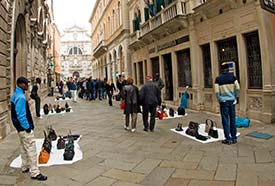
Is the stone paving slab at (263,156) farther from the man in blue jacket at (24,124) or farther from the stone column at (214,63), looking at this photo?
the stone column at (214,63)

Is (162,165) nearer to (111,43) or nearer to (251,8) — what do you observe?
(251,8)

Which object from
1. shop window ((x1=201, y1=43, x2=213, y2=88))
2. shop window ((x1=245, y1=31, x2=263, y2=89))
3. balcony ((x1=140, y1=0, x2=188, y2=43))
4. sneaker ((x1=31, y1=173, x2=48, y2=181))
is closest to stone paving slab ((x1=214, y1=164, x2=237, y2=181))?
sneaker ((x1=31, y1=173, x2=48, y2=181))

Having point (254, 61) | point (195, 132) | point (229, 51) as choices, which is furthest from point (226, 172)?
point (229, 51)

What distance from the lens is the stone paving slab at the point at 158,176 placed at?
4.52m

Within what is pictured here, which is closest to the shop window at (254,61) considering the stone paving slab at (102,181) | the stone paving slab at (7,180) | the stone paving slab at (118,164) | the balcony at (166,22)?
the balcony at (166,22)

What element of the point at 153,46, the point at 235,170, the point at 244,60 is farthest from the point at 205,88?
the point at 235,170

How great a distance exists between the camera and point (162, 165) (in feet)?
17.6

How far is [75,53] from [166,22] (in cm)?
7230

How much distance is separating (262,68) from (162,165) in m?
5.65

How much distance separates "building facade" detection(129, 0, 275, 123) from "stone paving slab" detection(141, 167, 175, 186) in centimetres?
524

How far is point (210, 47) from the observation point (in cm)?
1192

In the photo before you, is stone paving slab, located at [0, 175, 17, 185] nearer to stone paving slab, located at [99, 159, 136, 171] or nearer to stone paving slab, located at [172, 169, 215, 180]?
stone paving slab, located at [99, 159, 136, 171]

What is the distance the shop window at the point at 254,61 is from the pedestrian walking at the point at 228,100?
3298 mm

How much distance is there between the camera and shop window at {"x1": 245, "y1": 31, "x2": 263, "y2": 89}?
9500 mm
